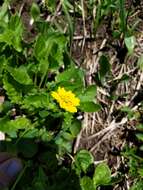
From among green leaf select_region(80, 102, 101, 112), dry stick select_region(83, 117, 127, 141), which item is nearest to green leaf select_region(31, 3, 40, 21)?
green leaf select_region(80, 102, 101, 112)

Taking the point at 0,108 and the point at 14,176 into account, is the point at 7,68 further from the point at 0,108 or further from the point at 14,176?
the point at 14,176

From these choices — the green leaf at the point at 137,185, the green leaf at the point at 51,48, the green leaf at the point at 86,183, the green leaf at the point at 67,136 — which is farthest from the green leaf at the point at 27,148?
the green leaf at the point at 137,185

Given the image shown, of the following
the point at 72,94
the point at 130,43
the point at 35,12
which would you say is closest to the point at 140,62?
the point at 130,43

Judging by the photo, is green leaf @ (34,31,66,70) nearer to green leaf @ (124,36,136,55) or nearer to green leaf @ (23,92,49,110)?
green leaf @ (23,92,49,110)

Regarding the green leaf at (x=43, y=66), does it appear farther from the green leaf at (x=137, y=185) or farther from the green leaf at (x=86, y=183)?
the green leaf at (x=137, y=185)

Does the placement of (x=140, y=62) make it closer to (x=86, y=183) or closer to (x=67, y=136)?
(x=67, y=136)

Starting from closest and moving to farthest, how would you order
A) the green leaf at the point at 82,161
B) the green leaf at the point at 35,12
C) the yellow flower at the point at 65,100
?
the yellow flower at the point at 65,100 < the green leaf at the point at 82,161 < the green leaf at the point at 35,12
